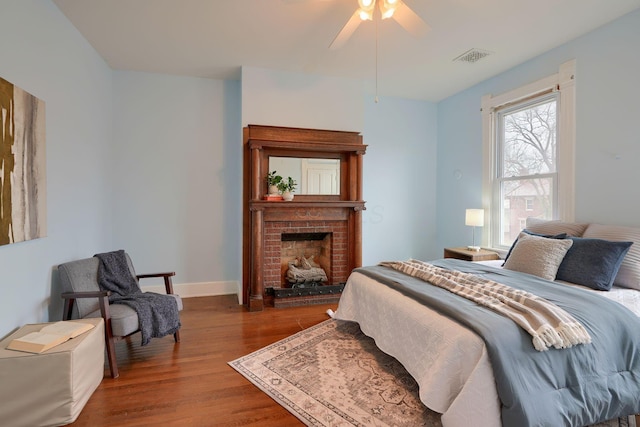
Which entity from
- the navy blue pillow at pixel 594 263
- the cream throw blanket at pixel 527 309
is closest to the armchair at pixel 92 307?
the cream throw blanket at pixel 527 309

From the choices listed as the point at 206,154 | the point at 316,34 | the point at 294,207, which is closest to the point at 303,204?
the point at 294,207

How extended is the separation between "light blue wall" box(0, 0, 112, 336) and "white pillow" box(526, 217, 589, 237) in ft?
14.5

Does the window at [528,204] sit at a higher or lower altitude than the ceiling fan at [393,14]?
lower

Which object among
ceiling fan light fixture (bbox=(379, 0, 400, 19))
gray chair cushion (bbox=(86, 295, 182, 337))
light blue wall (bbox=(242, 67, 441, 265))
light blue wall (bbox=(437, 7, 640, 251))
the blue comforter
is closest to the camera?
the blue comforter

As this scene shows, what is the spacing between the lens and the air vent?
11.8ft

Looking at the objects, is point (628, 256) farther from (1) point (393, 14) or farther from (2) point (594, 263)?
(1) point (393, 14)

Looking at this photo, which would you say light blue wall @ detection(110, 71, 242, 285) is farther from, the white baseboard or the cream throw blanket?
the cream throw blanket

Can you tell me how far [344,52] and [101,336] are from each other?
350cm

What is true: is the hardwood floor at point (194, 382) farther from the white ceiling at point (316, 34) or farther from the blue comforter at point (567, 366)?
the white ceiling at point (316, 34)

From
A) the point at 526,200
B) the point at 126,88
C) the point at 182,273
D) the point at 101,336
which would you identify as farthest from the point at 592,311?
the point at 126,88

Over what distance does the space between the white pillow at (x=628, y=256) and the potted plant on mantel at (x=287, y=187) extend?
309 centimetres

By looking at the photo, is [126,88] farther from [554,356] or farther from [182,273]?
[554,356]

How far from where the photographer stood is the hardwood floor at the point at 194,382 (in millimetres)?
1943

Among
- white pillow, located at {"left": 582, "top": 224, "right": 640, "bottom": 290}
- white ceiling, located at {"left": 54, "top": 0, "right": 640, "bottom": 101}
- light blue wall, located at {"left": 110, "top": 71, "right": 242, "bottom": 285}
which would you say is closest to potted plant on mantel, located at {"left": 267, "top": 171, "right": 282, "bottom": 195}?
light blue wall, located at {"left": 110, "top": 71, "right": 242, "bottom": 285}
